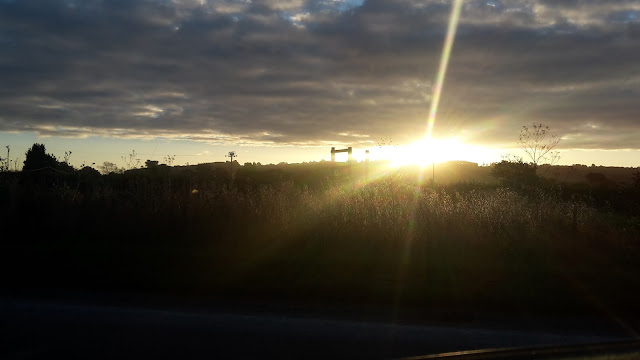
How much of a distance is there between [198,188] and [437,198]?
19.5 feet

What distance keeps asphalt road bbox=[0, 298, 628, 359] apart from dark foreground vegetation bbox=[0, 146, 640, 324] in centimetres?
145

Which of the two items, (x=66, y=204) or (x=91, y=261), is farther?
(x=66, y=204)

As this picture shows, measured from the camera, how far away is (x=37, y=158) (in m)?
29.3

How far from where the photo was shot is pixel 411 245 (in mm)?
10711

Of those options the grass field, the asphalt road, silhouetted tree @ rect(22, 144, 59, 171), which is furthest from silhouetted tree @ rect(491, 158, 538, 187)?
silhouetted tree @ rect(22, 144, 59, 171)

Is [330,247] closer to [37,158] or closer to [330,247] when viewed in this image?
[330,247]

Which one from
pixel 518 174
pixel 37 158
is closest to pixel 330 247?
pixel 518 174

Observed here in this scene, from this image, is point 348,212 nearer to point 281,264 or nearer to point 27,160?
point 281,264

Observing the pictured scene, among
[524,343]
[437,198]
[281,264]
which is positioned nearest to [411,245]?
[281,264]

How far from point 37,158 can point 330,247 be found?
23555mm

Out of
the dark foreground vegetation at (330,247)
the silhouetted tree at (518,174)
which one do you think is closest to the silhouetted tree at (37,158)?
the dark foreground vegetation at (330,247)

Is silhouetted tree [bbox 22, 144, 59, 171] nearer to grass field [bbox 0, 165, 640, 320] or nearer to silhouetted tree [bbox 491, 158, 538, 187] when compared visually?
grass field [bbox 0, 165, 640, 320]

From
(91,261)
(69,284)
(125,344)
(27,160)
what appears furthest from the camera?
(27,160)

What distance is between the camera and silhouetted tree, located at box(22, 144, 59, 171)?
1110 inches
